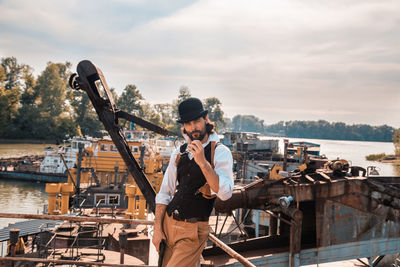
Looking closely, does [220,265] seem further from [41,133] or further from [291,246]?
[41,133]

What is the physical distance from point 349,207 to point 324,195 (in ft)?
3.10

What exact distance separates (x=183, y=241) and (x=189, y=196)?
42 cm

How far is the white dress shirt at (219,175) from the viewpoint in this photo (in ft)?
8.71

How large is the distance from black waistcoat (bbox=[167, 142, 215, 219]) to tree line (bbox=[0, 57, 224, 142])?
65897 millimetres

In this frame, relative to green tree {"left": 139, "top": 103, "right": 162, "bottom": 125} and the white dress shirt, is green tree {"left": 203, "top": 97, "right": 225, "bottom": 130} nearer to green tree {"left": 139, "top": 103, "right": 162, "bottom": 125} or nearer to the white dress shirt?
green tree {"left": 139, "top": 103, "right": 162, "bottom": 125}

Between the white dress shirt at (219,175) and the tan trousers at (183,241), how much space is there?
22 centimetres

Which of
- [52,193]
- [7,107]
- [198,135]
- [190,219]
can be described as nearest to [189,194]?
[190,219]

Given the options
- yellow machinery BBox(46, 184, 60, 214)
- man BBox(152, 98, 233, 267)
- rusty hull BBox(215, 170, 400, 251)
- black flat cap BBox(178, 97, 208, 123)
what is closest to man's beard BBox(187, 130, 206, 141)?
man BBox(152, 98, 233, 267)

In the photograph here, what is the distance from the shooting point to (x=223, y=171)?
8.98 ft

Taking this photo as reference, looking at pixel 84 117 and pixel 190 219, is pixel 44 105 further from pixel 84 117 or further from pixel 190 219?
pixel 190 219

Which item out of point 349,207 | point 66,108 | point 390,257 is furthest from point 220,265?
point 66,108

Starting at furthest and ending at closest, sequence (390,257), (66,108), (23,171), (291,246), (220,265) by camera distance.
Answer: (66,108), (23,171), (390,257), (291,246), (220,265)

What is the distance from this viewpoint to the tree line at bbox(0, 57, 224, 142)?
73238mm

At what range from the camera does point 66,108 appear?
8438 cm
